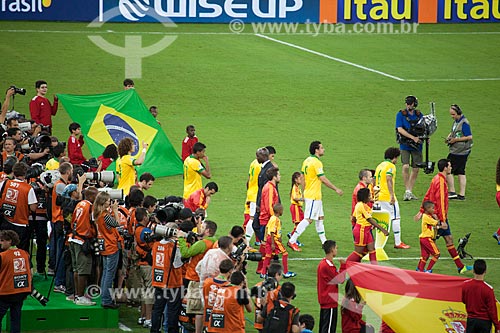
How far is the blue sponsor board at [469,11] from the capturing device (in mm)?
38250

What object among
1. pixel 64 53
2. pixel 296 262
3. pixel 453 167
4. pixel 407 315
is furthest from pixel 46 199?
pixel 64 53

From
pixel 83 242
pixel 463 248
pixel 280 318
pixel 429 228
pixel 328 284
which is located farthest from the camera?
pixel 463 248

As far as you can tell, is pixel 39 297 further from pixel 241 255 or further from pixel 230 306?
pixel 230 306

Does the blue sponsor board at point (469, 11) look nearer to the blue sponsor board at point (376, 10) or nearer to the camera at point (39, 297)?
the blue sponsor board at point (376, 10)

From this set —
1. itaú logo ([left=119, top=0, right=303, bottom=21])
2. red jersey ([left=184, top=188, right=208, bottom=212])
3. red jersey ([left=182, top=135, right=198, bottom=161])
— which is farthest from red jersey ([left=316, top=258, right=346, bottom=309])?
itaú logo ([left=119, top=0, right=303, bottom=21])

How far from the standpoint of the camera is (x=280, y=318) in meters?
12.1

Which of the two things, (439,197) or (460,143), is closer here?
(439,197)

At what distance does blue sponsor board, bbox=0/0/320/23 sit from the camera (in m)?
36.8

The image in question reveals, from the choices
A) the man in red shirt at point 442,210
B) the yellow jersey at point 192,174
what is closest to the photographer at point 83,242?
the yellow jersey at point 192,174

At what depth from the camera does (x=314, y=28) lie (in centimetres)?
3819

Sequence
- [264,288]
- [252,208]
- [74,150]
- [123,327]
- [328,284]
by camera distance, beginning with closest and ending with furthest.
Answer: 1. [264,288]
2. [328,284]
3. [123,327]
4. [252,208]
5. [74,150]

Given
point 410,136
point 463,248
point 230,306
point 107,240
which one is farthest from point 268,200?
point 410,136

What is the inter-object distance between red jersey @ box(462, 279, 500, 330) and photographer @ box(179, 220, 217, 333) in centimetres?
332

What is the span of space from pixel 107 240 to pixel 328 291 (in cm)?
317
